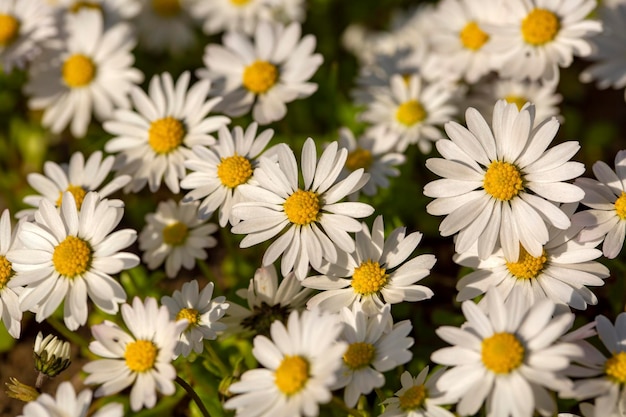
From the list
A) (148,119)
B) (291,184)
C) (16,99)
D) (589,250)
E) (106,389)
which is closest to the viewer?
(106,389)

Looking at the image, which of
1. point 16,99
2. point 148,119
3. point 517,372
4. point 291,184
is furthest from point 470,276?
point 16,99

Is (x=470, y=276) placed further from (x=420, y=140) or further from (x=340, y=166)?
(x=420, y=140)

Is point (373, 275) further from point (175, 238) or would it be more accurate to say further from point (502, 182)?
point (175, 238)

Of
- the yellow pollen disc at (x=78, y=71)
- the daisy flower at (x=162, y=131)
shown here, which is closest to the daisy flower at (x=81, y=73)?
the yellow pollen disc at (x=78, y=71)

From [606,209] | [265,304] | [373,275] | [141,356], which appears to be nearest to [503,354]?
[373,275]

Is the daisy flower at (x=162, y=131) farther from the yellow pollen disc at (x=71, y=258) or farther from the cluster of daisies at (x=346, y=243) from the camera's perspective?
the yellow pollen disc at (x=71, y=258)
